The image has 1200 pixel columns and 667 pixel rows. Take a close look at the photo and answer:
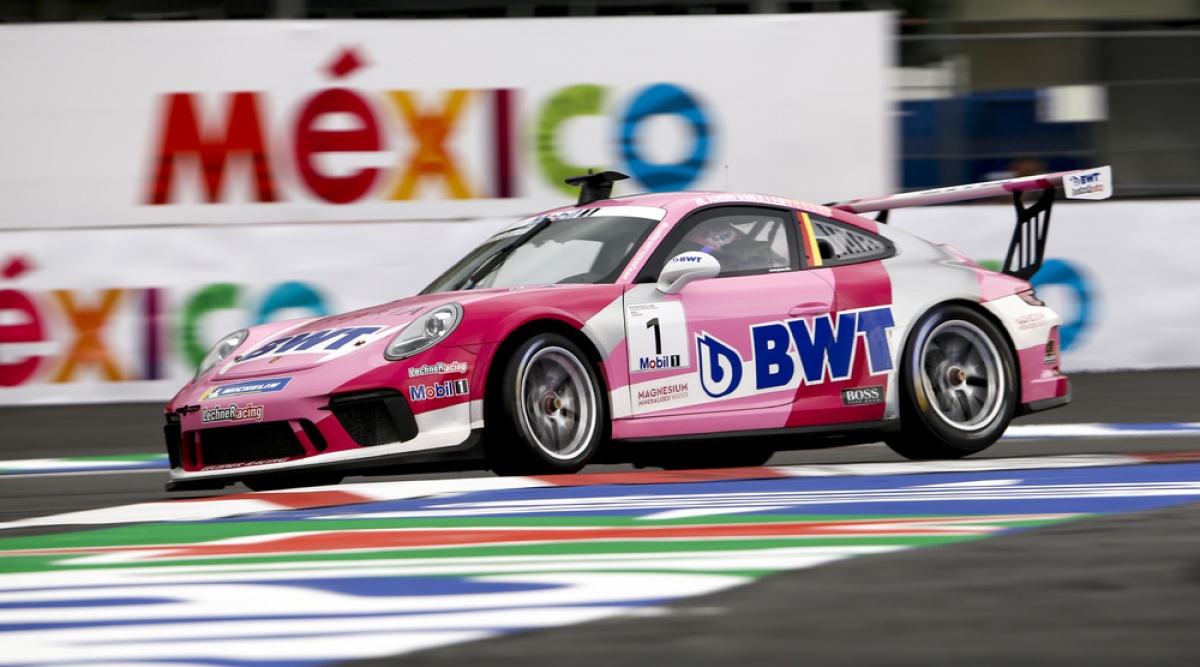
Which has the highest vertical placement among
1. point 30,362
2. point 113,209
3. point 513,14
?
point 513,14

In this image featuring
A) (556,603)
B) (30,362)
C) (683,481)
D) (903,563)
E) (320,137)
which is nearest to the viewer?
(556,603)

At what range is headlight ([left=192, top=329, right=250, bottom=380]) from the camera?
7.56 meters

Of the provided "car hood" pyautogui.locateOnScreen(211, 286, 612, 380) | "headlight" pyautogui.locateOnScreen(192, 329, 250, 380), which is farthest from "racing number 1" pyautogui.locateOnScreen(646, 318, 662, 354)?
"headlight" pyautogui.locateOnScreen(192, 329, 250, 380)

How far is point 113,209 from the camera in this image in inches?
496

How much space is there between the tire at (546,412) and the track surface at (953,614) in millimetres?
2240

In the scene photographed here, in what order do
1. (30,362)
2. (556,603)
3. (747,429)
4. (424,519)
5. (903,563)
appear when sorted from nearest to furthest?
1. (556,603)
2. (903,563)
3. (424,519)
4. (747,429)
5. (30,362)

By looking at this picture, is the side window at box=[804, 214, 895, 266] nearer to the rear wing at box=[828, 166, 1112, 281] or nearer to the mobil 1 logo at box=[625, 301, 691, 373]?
the rear wing at box=[828, 166, 1112, 281]

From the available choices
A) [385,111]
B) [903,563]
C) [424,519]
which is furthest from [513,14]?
[903,563]

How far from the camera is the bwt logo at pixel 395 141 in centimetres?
1258

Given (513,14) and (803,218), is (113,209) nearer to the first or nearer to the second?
(513,14)

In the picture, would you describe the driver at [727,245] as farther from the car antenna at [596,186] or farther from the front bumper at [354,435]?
the front bumper at [354,435]

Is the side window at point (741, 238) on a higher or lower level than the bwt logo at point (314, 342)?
higher

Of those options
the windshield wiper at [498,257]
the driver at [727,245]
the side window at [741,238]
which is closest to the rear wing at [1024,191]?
the side window at [741,238]

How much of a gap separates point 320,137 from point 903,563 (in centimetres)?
871
